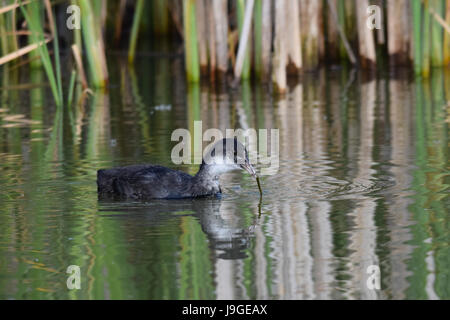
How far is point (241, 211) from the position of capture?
258 inches

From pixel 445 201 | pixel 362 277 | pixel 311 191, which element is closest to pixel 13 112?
pixel 311 191

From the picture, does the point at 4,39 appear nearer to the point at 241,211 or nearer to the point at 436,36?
the point at 436,36

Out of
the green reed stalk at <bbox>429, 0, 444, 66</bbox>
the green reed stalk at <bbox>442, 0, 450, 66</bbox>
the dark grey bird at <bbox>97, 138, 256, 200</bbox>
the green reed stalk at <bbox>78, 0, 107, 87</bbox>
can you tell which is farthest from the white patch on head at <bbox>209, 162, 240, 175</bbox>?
the green reed stalk at <bbox>442, 0, 450, 66</bbox>

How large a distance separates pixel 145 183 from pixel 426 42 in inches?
279

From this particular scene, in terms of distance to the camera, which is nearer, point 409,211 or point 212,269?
point 212,269

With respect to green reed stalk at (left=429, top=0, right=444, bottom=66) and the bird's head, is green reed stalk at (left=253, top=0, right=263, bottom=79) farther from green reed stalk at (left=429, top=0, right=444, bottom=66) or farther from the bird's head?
the bird's head

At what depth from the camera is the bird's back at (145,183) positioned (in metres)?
6.94

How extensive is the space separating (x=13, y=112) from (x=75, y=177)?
422 centimetres

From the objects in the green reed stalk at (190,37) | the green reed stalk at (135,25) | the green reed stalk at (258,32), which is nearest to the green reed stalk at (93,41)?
the green reed stalk at (190,37)

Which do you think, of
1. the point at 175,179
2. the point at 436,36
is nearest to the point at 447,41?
the point at 436,36
